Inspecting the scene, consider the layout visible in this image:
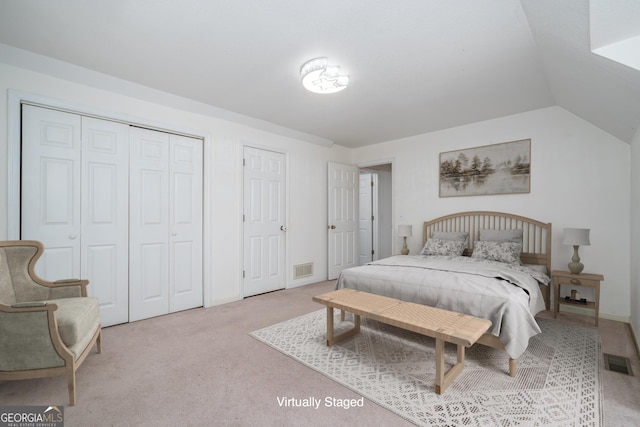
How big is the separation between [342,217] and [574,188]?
3.28 meters

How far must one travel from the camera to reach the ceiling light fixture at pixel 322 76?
243cm

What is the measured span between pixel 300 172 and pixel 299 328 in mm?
2603

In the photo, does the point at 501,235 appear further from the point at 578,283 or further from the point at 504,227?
the point at 578,283

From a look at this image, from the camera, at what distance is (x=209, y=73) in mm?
2707

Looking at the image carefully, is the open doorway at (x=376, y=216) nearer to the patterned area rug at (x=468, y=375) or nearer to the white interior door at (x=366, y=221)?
the white interior door at (x=366, y=221)

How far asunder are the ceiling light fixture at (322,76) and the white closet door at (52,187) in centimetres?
224

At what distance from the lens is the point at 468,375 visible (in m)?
2.03

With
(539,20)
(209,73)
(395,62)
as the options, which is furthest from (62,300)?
(539,20)

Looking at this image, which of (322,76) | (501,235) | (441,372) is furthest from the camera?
(501,235)

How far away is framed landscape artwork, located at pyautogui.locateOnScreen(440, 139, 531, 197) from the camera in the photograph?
3.76m

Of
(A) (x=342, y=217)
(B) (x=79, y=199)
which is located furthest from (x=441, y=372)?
(A) (x=342, y=217)

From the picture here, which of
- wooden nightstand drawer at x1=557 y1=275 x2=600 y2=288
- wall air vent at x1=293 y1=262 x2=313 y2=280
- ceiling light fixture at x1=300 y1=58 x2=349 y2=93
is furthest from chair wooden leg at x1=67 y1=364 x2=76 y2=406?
wooden nightstand drawer at x1=557 y1=275 x2=600 y2=288

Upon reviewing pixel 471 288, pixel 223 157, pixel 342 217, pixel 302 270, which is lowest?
pixel 302 270

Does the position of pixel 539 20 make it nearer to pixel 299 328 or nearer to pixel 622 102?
pixel 622 102
